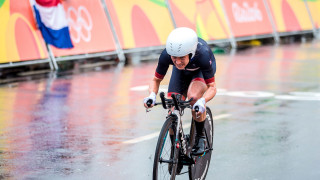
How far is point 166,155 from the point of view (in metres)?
6.03

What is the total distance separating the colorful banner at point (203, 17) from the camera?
23.1 metres

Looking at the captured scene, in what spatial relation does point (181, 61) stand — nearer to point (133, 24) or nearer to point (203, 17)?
point (133, 24)

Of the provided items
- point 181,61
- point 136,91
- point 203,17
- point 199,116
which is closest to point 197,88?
point 199,116

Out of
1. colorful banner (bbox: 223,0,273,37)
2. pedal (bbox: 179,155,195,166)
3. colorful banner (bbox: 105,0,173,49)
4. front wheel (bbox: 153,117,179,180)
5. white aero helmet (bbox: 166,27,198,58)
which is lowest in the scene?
colorful banner (bbox: 223,0,273,37)

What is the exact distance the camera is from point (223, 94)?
44.6ft

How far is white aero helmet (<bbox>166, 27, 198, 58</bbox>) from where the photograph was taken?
19.4ft

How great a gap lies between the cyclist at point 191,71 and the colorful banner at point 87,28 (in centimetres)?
1208

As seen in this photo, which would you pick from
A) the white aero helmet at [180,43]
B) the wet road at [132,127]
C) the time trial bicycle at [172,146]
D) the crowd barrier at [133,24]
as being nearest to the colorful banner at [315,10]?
the crowd barrier at [133,24]

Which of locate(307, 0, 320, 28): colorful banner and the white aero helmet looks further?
locate(307, 0, 320, 28): colorful banner

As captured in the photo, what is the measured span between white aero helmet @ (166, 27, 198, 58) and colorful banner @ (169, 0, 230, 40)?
55.1ft

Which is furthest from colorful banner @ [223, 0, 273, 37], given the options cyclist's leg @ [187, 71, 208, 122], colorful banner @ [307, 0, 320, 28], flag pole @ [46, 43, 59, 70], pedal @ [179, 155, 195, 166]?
pedal @ [179, 155, 195, 166]

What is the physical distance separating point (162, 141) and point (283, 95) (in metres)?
7.90

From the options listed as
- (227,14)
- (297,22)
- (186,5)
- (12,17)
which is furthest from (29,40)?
(297,22)

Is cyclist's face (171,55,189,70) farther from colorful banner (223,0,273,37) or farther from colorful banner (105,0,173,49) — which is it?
colorful banner (223,0,273,37)
